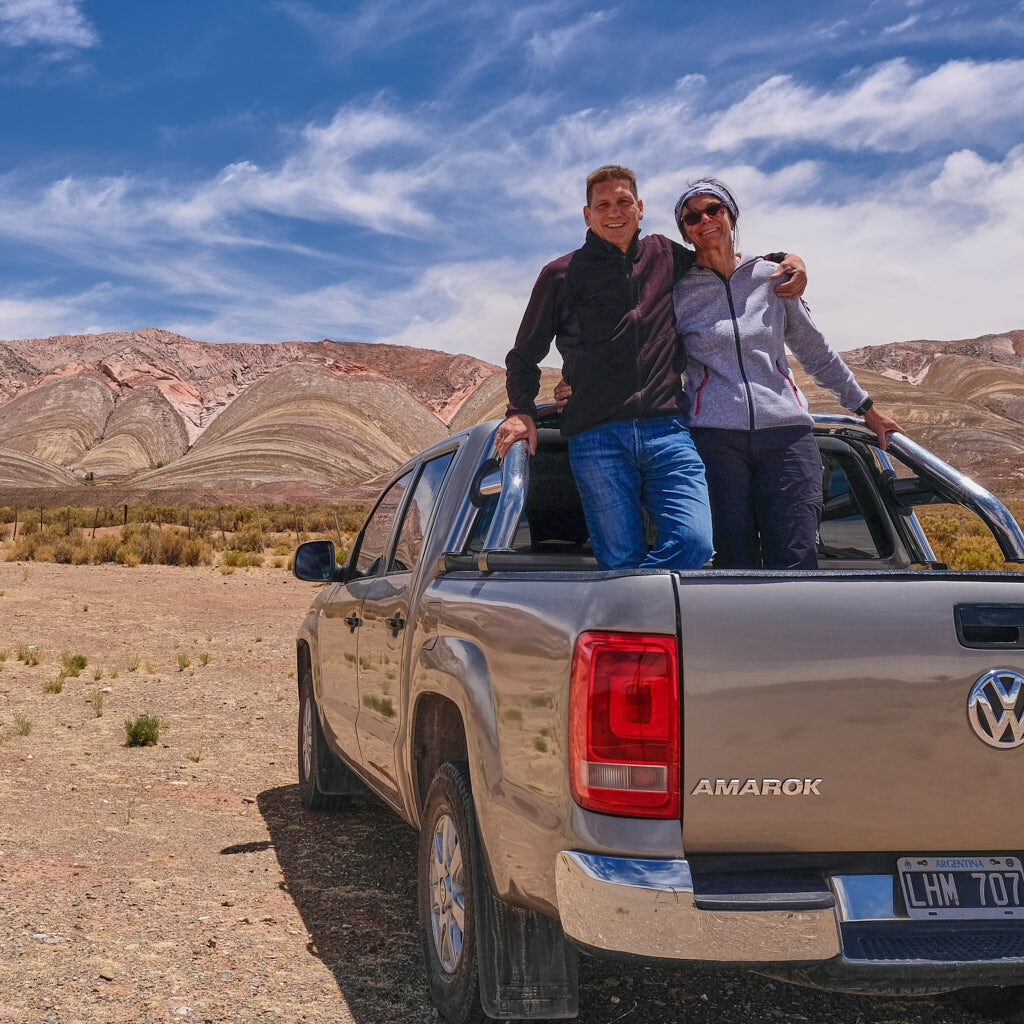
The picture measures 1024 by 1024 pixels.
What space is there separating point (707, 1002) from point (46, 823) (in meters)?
4.05

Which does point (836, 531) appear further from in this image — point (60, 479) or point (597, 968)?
point (60, 479)

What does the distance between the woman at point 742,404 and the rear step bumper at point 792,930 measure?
1.67m

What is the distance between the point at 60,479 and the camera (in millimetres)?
99188

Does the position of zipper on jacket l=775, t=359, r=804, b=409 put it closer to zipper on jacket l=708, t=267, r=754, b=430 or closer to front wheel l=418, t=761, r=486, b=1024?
zipper on jacket l=708, t=267, r=754, b=430

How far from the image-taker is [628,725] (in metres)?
2.68

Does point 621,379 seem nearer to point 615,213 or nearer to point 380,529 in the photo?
point 615,213

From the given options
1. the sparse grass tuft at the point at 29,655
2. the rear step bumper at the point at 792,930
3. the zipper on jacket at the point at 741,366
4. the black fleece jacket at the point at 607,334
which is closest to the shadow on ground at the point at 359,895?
the rear step bumper at the point at 792,930

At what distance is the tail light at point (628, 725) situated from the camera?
2658 millimetres

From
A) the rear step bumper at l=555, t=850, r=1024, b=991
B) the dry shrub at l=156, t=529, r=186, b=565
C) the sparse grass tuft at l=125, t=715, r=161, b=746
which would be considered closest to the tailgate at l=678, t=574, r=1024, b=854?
the rear step bumper at l=555, t=850, r=1024, b=991

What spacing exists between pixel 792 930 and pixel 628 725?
56cm

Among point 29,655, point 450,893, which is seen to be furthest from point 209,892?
point 29,655

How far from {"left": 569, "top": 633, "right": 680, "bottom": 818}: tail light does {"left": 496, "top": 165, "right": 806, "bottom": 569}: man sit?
1.21 m

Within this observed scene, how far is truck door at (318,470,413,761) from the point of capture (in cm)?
533

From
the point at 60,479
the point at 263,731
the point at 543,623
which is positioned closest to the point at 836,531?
the point at 543,623
